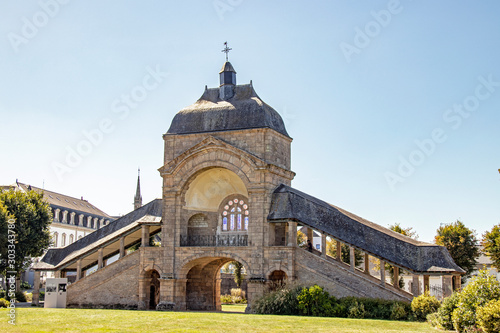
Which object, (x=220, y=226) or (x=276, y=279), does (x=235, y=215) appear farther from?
(x=276, y=279)

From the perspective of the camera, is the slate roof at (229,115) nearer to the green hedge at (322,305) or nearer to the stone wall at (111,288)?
the stone wall at (111,288)

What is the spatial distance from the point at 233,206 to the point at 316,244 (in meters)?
55.9

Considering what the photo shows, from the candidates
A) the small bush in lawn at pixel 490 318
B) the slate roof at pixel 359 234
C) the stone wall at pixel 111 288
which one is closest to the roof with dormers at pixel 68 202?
the stone wall at pixel 111 288

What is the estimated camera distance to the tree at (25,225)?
1538 inches

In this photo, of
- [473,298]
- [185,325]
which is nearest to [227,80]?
[185,325]

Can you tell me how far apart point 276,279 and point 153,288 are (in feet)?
27.6

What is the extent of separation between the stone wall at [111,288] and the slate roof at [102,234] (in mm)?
2267

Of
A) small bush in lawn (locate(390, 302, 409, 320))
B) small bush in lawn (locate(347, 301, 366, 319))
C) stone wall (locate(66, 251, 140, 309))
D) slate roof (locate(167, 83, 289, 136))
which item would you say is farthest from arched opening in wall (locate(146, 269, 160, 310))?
small bush in lawn (locate(390, 302, 409, 320))

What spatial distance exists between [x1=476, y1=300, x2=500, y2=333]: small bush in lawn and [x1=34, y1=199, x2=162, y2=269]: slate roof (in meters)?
22.8

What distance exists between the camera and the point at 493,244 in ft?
127

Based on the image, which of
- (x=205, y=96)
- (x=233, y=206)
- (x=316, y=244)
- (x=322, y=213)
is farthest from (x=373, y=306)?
(x=316, y=244)

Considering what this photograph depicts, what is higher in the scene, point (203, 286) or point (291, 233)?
point (291, 233)

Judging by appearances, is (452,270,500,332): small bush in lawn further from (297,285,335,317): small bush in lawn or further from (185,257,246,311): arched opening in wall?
(185,257,246,311): arched opening in wall

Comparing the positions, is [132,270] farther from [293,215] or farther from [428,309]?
[428,309]
